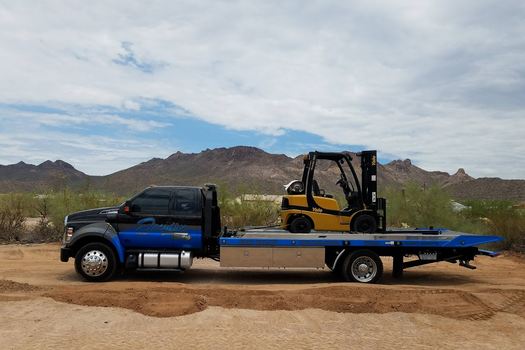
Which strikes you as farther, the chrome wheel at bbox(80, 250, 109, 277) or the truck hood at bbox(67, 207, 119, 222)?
the truck hood at bbox(67, 207, 119, 222)

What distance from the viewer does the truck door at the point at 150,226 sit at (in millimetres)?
11836

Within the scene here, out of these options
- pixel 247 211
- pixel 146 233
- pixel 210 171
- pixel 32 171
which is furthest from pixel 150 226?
pixel 32 171

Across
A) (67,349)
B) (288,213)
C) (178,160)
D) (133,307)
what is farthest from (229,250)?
(178,160)

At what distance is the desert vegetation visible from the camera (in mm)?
19906

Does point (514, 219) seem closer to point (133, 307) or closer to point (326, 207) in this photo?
point (326, 207)

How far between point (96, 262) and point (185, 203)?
224cm

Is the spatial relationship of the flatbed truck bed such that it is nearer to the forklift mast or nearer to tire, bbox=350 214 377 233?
tire, bbox=350 214 377 233

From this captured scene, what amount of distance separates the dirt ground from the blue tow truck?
0.54 m

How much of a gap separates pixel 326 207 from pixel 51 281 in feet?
21.1

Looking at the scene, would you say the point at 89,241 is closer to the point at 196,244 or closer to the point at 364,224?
the point at 196,244

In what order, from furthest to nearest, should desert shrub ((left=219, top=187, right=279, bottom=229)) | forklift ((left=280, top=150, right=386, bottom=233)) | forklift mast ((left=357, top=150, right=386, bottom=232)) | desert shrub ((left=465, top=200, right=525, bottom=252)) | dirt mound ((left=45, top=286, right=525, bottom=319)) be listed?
desert shrub ((left=219, top=187, right=279, bottom=229)) < desert shrub ((left=465, top=200, right=525, bottom=252)) < forklift mast ((left=357, top=150, right=386, bottom=232)) < forklift ((left=280, top=150, right=386, bottom=233)) < dirt mound ((left=45, top=286, right=525, bottom=319))

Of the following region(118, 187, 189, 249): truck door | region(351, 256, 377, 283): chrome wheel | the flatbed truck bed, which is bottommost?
region(351, 256, 377, 283): chrome wheel

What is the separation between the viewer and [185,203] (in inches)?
475

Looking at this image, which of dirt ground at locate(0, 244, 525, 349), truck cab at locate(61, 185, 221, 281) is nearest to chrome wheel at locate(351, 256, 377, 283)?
dirt ground at locate(0, 244, 525, 349)
